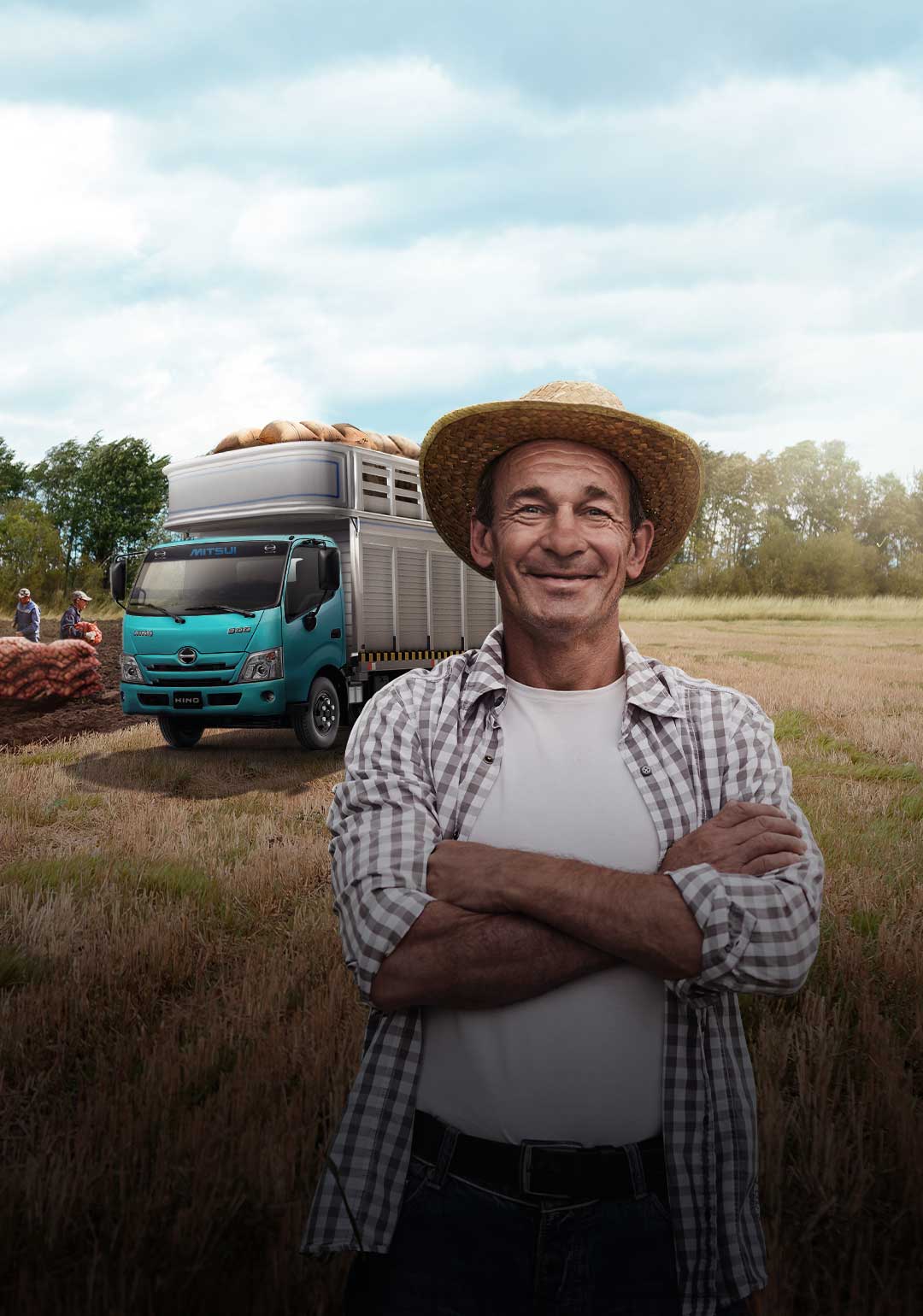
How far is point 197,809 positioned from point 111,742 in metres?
4.53

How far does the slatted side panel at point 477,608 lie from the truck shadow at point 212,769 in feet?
8.61

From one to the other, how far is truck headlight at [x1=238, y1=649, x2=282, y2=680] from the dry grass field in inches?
99.5

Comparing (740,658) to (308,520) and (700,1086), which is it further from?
(700,1086)

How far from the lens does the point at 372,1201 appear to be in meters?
1.84

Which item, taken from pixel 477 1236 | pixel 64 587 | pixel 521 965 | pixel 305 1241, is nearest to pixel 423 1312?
pixel 477 1236

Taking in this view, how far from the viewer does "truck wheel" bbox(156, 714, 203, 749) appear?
12.0 m

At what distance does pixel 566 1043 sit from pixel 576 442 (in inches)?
53.1

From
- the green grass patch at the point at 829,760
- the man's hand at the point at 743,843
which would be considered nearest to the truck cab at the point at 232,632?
the green grass patch at the point at 829,760

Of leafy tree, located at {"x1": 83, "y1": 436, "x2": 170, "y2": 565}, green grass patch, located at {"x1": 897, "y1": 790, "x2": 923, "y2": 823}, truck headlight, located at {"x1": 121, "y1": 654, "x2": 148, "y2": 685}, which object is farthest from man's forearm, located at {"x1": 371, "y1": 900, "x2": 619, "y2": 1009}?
leafy tree, located at {"x1": 83, "y1": 436, "x2": 170, "y2": 565}

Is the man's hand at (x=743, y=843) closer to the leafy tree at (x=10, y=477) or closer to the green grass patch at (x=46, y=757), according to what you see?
the green grass patch at (x=46, y=757)

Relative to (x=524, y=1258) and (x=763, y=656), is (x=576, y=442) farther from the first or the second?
(x=763, y=656)

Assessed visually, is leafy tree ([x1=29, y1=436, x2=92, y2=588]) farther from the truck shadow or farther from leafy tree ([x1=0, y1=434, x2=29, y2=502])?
the truck shadow

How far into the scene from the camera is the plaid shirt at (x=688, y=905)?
1.80 metres

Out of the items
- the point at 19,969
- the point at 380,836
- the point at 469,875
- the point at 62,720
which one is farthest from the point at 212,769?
the point at 469,875
